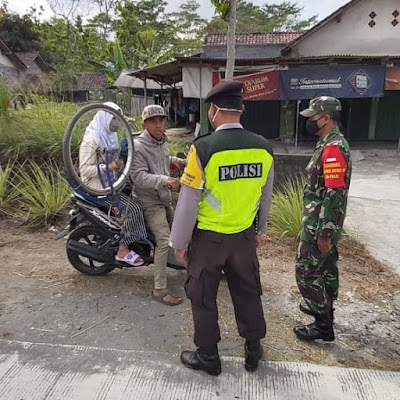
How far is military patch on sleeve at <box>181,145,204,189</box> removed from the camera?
210 cm

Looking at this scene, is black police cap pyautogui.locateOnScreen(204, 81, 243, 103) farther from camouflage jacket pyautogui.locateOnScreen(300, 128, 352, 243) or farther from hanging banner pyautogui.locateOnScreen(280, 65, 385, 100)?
hanging banner pyautogui.locateOnScreen(280, 65, 385, 100)

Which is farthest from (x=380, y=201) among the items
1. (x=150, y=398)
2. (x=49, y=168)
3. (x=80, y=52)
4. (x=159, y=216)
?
(x=80, y=52)


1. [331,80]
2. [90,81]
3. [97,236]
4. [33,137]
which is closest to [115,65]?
[331,80]

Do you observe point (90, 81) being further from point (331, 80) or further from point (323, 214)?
point (323, 214)

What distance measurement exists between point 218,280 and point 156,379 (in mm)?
679

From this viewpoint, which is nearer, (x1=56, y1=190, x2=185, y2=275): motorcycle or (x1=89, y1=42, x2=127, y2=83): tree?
(x1=56, y1=190, x2=185, y2=275): motorcycle

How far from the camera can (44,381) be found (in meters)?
2.27

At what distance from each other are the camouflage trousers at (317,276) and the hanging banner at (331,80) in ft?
32.4

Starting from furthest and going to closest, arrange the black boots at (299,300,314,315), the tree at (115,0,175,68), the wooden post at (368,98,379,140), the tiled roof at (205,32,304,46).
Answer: the tree at (115,0,175,68) → the tiled roof at (205,32,304,46) → the wooden post at (368,98,379,140) → the black boots at (299,300,314,315)

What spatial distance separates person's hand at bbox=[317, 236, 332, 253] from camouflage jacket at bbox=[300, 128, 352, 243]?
1.1 inches

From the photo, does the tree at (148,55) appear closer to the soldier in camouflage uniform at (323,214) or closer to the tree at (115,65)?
the tree at (115,65)

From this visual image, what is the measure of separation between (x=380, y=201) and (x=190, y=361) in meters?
5.56

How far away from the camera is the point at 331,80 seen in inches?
462

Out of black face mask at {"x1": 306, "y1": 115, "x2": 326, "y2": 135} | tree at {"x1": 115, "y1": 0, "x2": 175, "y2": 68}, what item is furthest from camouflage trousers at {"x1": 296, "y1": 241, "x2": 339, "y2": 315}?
tree at {"x1": 115, "y1": 0, "x2": 175, "y2": 68}
